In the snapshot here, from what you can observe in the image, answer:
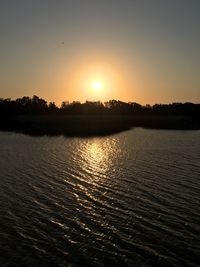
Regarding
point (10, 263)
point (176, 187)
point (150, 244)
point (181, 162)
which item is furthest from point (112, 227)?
point (181, 162)

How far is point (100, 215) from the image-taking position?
1069 inches

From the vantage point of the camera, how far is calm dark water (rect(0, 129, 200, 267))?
20078 millimetres

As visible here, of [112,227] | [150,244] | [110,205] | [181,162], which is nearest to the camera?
[150,244]

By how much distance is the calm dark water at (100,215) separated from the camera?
65.9ft

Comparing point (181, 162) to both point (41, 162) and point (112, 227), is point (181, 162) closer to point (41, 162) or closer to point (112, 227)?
point (41, 162)

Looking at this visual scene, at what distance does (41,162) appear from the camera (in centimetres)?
5253

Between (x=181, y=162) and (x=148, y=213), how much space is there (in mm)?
24755

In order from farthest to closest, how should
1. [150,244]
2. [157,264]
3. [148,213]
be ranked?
[148,213]
[150,244]
[157,264]

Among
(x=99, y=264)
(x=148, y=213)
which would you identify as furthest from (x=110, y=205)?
(x=99, y=264)

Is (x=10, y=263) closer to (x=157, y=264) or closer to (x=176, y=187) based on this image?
(x=157, y=264)

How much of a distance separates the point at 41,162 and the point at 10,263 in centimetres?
3381

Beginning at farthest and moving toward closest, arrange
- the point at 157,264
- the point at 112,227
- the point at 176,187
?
the point at 176,187 → the point at 112,227 → the point at 157,264

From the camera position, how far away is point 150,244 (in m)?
21.3

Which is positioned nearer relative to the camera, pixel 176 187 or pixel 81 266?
pixel 81 266
